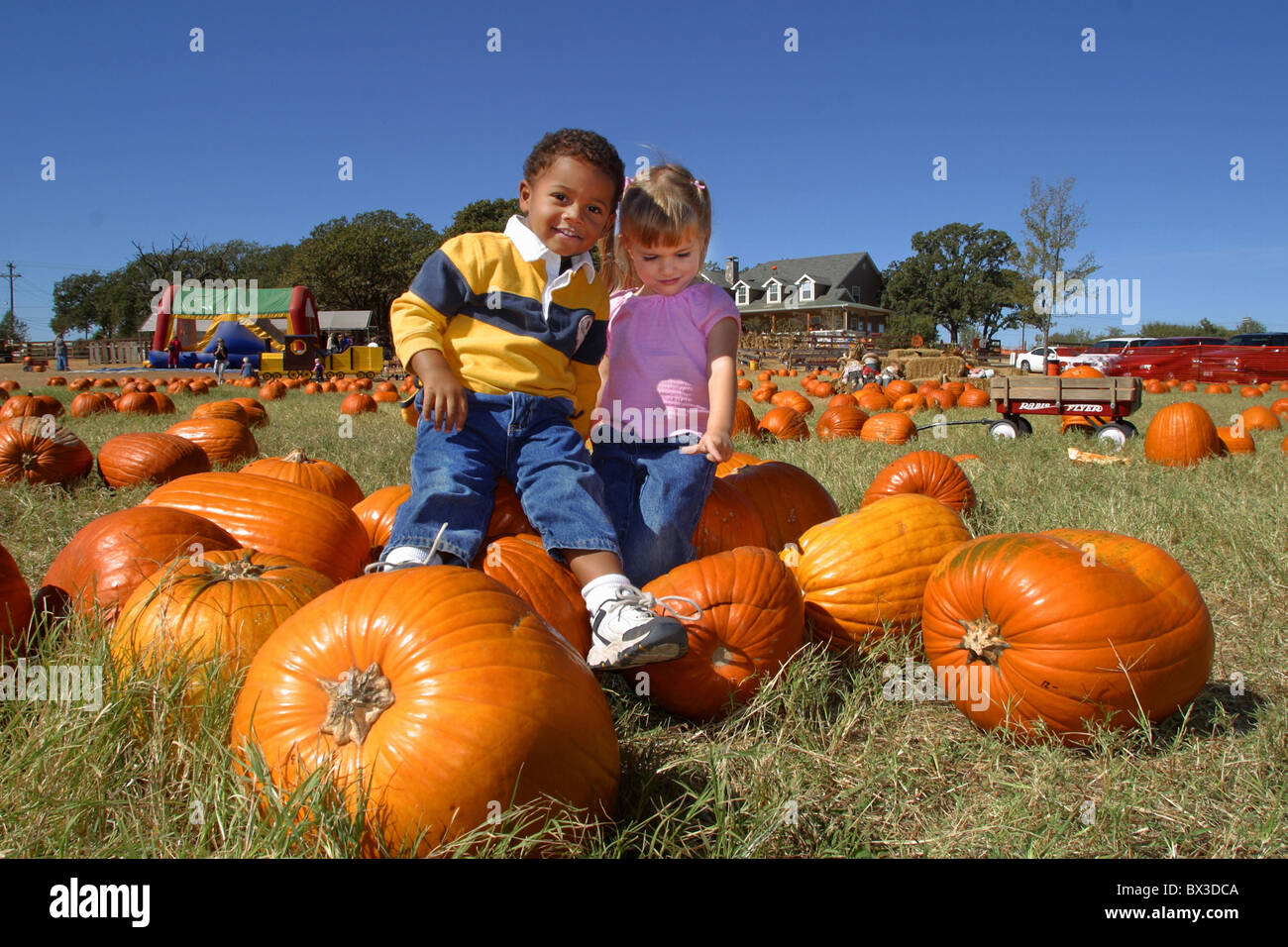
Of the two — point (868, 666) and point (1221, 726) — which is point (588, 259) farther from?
point (1221, 726)

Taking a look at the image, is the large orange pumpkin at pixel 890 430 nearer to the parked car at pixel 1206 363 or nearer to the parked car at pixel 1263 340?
the parked car at pixel 1206 363

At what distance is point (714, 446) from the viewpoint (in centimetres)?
291

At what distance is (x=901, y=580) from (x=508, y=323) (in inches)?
69.1

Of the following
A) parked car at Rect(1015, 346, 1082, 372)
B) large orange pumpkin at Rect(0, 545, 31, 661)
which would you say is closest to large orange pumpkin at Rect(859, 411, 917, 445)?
large orange pumpkin at Rect(0, 545, 31, 661)

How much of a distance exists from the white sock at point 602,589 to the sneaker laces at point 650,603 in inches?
1.4

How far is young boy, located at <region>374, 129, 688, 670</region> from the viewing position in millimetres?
2623

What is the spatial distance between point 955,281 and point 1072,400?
72572 millimetres

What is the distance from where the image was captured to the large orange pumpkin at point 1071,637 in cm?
224

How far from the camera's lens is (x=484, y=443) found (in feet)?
9.25

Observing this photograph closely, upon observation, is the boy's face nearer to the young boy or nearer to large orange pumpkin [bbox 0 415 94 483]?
the young boy

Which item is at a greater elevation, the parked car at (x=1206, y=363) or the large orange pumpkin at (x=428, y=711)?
the parked car at (x=1206, y=363)

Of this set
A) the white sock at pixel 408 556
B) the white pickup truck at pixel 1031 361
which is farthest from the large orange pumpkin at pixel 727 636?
the white pickup truck at pixel 1031 361

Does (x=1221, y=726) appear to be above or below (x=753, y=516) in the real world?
below
